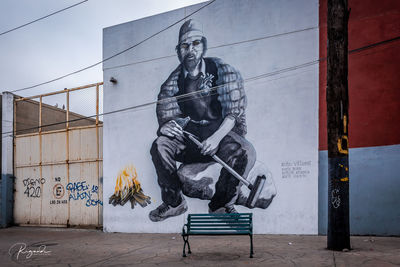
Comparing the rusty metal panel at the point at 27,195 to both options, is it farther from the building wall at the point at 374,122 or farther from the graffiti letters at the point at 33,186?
the building wall at the point at 374,122

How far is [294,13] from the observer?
10.8 meters

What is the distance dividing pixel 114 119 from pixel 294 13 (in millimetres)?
6687

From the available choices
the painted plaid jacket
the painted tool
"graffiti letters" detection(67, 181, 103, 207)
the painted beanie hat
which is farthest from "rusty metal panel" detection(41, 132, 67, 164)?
the painted tool

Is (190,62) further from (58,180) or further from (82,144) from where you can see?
(58,180)

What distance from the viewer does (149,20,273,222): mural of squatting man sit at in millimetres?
11234

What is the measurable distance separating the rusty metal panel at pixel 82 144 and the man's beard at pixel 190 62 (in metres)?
4.52

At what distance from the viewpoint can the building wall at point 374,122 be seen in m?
9.38

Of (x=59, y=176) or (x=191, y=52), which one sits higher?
(x=191, y=52)

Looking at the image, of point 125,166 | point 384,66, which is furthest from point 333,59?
point 125,166

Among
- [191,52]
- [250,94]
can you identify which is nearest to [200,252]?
[250,94]

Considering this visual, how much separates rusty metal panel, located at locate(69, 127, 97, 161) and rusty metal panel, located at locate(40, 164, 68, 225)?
76 centimetres

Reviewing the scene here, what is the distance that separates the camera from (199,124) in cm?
1186

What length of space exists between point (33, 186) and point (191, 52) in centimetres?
880

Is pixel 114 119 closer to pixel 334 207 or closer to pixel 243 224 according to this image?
pixel 243 224
